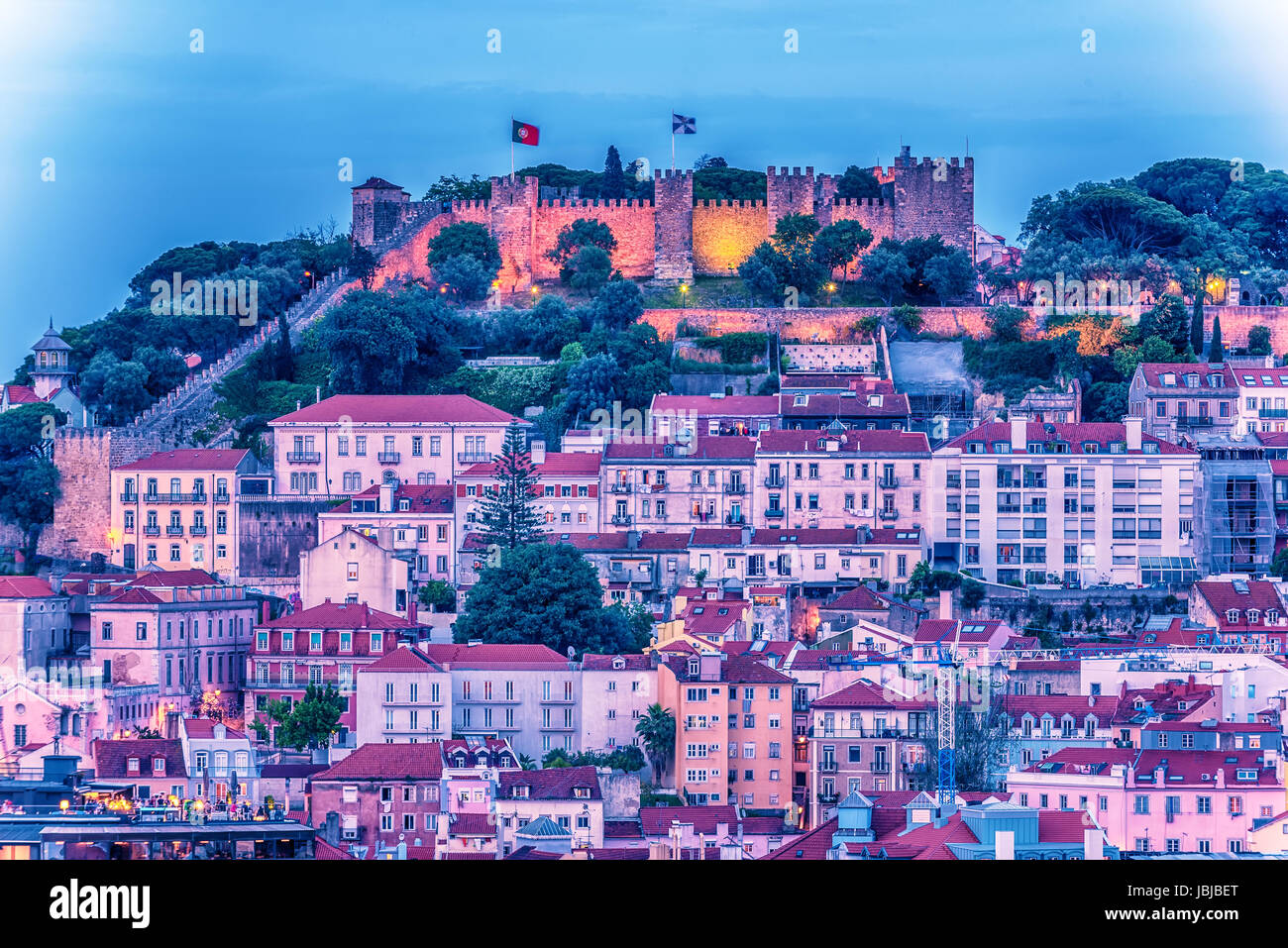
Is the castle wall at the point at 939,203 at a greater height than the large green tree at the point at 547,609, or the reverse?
the castle wall at the point at 939,203

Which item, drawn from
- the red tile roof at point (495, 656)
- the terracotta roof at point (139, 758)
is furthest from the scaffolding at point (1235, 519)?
the terracotta roof at point (139, 758)

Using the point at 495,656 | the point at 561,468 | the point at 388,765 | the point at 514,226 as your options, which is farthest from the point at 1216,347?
the point at 388,765

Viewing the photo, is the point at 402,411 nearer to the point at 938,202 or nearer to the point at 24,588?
the point at 24,588

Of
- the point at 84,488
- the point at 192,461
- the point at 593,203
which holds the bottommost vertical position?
the point at 84,488

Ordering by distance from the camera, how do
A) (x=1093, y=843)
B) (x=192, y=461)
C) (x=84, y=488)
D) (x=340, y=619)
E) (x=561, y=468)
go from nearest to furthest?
(x=1093, y=843), (x=340, y=619), (x=561, y=468), (x=192, y=461), (x=84, y=488)

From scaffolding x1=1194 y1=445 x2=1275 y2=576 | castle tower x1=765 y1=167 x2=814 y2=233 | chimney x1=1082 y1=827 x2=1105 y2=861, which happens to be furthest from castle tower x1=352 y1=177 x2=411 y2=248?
chimney x1=1082 y1=827 x2=1105 y2=861

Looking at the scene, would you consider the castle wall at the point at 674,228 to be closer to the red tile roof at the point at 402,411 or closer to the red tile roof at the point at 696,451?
the red tile roof at the point at 402,411

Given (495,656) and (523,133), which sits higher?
(523,133)

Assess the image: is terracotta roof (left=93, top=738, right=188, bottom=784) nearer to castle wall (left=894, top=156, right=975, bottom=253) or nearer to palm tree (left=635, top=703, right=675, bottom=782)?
palm tree (left=635, top=703, right=675, bottom=782)
